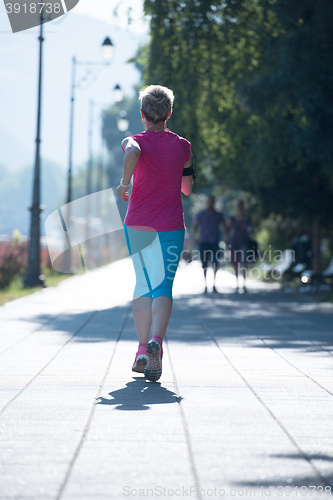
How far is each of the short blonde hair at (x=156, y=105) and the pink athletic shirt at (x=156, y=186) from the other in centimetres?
20

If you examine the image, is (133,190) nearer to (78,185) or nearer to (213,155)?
(213,155)

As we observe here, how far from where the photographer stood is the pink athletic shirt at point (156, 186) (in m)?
5.85

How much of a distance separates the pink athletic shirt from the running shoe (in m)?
0.89

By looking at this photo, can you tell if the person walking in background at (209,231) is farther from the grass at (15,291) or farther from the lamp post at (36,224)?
the lamp post at (36,224)

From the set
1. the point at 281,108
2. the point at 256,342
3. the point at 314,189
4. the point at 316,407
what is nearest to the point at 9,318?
the point at 256,342

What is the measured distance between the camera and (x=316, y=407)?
4.89m

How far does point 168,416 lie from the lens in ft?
14.8

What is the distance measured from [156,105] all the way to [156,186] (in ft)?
2.10

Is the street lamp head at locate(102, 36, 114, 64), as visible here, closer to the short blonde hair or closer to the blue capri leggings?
the short blonde hair

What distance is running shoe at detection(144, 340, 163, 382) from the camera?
5551mm

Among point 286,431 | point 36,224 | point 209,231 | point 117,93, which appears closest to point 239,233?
point 209,231

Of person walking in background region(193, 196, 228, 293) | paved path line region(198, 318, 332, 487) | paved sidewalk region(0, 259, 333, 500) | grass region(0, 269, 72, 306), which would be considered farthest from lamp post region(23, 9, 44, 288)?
paved path line region(198, 318, 332, 487)

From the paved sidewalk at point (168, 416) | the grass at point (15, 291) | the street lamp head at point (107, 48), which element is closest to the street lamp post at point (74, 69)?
the street lamp head at point (107, 48)

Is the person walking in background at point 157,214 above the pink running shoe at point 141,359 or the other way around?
above
